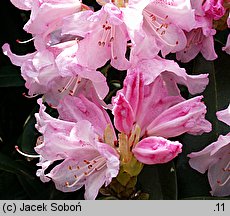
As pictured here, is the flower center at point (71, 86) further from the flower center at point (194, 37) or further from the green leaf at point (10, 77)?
the green leaf at point (10, 77)

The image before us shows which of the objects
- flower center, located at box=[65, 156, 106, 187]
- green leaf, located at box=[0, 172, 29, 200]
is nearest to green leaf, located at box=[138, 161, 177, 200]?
flower center, located at box=[65, 156, 106, 187]

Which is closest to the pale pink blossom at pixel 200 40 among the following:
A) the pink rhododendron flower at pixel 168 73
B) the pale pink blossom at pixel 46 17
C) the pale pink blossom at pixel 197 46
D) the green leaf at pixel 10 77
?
the pale pink blossom at pixel 197 46

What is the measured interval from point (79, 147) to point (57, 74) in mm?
152

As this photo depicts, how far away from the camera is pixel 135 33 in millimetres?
1205

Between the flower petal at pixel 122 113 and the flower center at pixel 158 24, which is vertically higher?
the flower center at pixel 158 24

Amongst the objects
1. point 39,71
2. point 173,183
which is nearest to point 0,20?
point 39,71

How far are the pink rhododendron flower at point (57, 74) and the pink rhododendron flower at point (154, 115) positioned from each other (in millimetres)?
61

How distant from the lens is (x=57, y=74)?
131cm

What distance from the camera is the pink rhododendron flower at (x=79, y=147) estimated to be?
1.20 meters

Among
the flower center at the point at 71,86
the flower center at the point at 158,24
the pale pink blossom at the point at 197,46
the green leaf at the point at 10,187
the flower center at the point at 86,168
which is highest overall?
the flower center at the point at 158,24

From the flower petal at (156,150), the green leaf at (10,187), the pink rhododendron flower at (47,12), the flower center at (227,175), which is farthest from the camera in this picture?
the green leaf at (10,187)

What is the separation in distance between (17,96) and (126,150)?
69 centimetres

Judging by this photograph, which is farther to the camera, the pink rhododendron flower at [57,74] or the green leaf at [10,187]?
the green leaf at [10,187]
